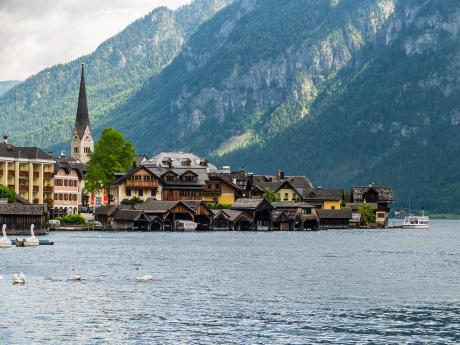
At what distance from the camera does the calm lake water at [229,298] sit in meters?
65.6

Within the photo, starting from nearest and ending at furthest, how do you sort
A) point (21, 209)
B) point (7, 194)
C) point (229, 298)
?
1. point (229, 298)
2. point (21, 209)
3. point (7, 194)

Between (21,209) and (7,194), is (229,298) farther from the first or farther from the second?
(7,194)

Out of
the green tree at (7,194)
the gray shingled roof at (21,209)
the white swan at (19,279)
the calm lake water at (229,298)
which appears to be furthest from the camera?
the green tree at (7,194)

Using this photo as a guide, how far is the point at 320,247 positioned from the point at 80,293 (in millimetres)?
71095

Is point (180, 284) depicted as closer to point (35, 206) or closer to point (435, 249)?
point (435, 249)

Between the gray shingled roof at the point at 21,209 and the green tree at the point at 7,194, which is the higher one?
the green tree at the point at 7,194

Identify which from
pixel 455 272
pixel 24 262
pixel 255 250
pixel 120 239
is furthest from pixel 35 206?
pixel 455 272

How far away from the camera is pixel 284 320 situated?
2785 inches

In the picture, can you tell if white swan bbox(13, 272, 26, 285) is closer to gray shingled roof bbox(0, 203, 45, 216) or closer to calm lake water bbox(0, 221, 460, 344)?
calm lake water bbox(0, 221, 460, 344)

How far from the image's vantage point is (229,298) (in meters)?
81.8

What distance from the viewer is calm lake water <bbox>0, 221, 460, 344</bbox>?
6556 cm

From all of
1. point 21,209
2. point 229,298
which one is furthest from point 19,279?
point 21,209

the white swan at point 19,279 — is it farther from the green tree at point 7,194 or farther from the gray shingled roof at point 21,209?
the green tree at point 7,194

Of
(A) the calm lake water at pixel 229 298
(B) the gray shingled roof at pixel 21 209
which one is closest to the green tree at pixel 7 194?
(B) the gray shingled roof at pixel 21 209
